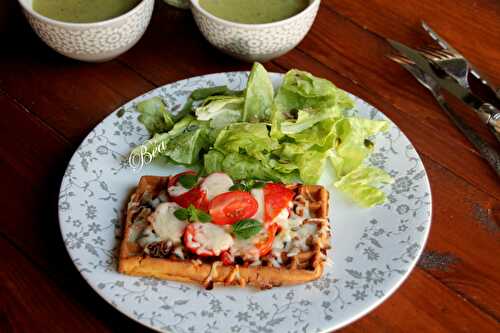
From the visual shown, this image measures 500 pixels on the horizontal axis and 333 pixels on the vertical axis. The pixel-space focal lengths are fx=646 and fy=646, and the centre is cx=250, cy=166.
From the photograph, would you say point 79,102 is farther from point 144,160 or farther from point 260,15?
point 260,15

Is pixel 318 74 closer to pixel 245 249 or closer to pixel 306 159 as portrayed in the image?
pixel 306 159

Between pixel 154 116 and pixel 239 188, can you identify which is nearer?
pixel 239 188

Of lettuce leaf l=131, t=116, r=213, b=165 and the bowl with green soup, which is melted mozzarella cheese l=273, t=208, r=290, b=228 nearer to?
lettuce leaf l=131, t=116, r=213, b=165

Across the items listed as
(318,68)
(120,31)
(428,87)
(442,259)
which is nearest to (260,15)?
(318,68)

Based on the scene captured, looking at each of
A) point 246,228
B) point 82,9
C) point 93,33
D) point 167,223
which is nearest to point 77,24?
point 93,33

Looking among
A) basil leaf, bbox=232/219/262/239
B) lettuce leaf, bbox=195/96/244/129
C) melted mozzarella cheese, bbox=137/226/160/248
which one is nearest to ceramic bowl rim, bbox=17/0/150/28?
lettuce leaf, bbox=195/96/244/129
